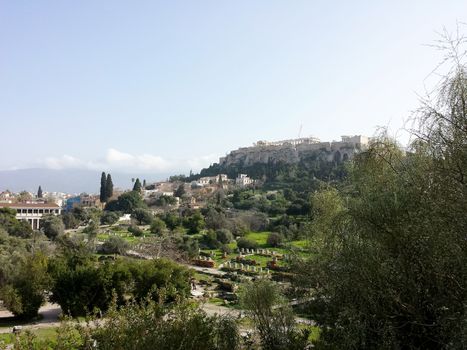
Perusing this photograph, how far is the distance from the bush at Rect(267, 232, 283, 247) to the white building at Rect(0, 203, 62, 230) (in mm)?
40707

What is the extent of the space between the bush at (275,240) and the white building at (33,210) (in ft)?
134

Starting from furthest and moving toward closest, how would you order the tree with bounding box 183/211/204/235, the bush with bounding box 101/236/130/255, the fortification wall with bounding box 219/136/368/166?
the fortification wall with bounding box 219/136/368/166
the tree with bounding box 183/211/204/235
the bush with bounding box 101/236/130/255

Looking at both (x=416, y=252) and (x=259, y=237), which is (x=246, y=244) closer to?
(x=259, y=237)

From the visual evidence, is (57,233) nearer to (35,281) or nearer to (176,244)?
(176,244)

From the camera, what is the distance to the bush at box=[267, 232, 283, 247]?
44.4m

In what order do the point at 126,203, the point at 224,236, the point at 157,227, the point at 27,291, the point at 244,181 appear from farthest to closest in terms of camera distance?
the point at 244,181
the point at 126,203
the point at 157,227
the point at 224,236
the point at 27,291

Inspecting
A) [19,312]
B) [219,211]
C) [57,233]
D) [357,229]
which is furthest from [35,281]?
[219,211]

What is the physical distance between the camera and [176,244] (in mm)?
41312

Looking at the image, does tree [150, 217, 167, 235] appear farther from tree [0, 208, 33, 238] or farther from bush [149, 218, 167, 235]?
tree [0, 208, 33, 238]

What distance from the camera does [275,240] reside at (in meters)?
44.8

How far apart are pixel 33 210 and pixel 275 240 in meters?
45.4

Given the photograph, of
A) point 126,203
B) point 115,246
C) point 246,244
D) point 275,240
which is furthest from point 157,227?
point 126,203

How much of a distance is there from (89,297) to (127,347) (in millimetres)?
18232

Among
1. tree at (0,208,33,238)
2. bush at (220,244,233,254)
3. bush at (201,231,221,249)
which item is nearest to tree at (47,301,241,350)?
bush at (220,244,233,254)
